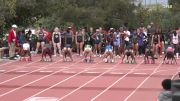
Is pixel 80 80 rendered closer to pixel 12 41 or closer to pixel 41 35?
pixel 12 41

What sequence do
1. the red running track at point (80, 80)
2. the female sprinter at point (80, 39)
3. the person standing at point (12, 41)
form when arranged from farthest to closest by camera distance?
the female sprinter at point (80, 39), the person standing at point (12, 41), the red running track at point (80, 80)

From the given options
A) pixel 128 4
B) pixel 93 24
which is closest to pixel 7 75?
pixel 93 24

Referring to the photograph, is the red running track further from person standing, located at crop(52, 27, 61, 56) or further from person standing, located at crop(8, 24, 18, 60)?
person standing, located at crop(52, 27, 61, 56)

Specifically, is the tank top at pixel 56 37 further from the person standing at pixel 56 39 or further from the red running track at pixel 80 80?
the red running track at pixel 80 80

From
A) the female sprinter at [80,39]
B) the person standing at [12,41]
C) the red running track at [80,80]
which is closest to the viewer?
the red running track at [80,80]

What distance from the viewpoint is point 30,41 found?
27.5m

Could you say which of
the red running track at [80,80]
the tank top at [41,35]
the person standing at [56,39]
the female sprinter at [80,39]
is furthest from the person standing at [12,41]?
the female sprinter at [80,39]

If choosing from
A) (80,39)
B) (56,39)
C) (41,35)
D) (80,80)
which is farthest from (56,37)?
(80,80)

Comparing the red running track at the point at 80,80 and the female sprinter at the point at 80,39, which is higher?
the female sprinter at the point at 80,39

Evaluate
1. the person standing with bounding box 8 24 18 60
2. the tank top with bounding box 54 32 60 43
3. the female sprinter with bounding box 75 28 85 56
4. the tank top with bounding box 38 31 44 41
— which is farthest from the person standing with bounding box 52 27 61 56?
the person standing with bounding box 8 24 18 60

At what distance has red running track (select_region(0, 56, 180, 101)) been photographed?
45.1 ft

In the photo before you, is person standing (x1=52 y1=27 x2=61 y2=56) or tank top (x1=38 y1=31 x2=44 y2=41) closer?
person standing (x1=52 y1=27 x2=61 y2=56)

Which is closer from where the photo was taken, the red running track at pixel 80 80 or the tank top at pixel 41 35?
the red running track at pixel 80 80

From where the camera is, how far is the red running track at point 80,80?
1376cm
